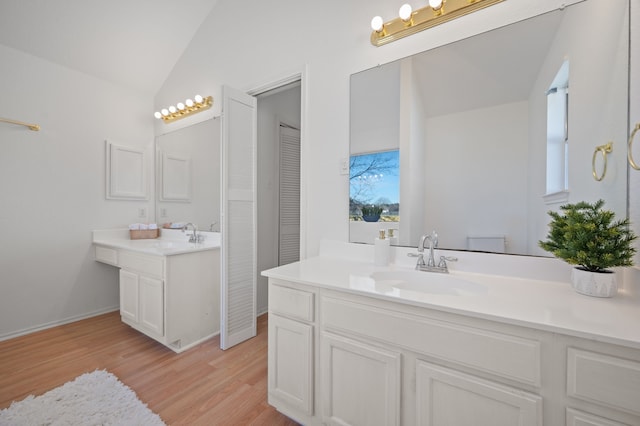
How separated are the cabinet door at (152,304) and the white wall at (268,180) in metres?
0.93

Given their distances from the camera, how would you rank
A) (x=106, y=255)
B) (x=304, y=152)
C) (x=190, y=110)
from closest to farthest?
(x=304, y=152) → (x=106, y=255) → (x=190, y=110)

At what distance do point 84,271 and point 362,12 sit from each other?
11.0 ft

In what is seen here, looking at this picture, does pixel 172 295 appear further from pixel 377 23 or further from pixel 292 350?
pixel 377 23

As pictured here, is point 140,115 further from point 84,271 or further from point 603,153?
point 603,153

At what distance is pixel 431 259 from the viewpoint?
1.35 metres

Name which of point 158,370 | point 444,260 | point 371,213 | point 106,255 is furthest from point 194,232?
point 444,260

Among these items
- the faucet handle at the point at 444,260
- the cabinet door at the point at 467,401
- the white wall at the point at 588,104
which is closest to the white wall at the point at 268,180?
the faucet handle at the point at 444,260

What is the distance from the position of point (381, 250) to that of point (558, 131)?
94 centimetres

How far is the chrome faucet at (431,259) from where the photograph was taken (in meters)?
1.32

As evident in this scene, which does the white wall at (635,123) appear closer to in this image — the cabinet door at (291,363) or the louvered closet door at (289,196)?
the cabinet door at (291,363)

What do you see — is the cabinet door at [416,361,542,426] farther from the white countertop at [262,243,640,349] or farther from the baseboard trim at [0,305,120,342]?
the baseboard trim at [0,305,120,342]

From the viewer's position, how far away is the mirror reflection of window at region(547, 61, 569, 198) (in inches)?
43.4

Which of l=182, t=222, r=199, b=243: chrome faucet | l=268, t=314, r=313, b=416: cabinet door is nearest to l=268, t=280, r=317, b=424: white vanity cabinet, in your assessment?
l=268, t=314, r=313, b=416: cabinet door

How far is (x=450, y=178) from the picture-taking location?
1372 mm
